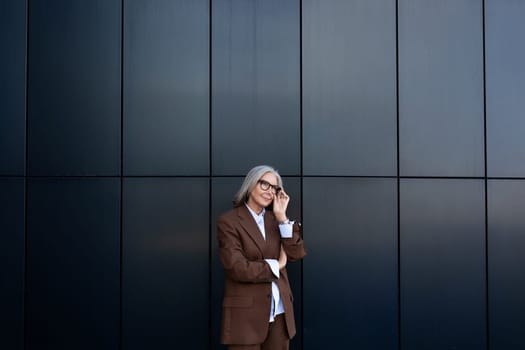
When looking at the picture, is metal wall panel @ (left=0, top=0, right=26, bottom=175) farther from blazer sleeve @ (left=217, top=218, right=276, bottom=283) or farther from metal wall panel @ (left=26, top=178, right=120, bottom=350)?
blazer sleeve @ (left=217, top=218, right=276, bottom=283)

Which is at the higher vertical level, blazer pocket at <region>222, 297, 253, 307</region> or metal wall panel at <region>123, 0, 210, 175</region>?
metal wall panel at <region>123, 0, 210, 175</region>

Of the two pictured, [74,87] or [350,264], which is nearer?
[74,87]

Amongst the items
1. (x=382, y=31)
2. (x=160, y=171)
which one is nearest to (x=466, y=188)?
(x=382, y=31)

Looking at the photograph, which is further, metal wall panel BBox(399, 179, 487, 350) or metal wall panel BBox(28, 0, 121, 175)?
metal wall panel BBox(399, 179, 487, 350)

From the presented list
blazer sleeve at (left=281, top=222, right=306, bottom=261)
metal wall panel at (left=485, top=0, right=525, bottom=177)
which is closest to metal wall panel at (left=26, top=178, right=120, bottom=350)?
blazer sleeve at (left=281, top=222, right=306, bottom=261)

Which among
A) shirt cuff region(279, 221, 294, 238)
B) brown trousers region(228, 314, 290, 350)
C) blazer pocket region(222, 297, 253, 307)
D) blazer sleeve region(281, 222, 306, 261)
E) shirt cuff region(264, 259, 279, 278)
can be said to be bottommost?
brown trousers region(228, 314, 290, 350)

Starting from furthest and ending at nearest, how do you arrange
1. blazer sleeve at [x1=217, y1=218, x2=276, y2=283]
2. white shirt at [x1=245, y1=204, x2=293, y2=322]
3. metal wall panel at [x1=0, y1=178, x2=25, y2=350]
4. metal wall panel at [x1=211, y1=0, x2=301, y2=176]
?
1. metal wall panel at [x1=211, y1=0, x2=301, y2=176]
2. metal wall panel at [x1=0, y1=178, x2=25, y2=350]
3. white shirt at [x1=245, y1=204, x2=293, y2=322]
4. blazer sleeve at [x1=217, y1=218, x2=276, y2=283]

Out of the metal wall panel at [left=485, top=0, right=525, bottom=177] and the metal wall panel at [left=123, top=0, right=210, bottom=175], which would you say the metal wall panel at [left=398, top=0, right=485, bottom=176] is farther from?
the metal wall panel at [left=123, top=0, right=210, bottom=175]

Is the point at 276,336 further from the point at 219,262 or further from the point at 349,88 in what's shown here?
the point at 349,88

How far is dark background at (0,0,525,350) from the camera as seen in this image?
4922 millimetres

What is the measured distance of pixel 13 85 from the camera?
498 centimetres

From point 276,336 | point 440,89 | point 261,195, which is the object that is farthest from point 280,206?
point 440,89

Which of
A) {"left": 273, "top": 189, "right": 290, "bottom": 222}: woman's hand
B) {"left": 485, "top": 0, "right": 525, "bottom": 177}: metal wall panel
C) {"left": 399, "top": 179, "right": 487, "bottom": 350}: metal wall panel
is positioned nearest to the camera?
{"left": 273, "top": 189, "right": 290, "bottom": 222}: woman's hand

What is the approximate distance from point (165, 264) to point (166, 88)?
6.22 feet
